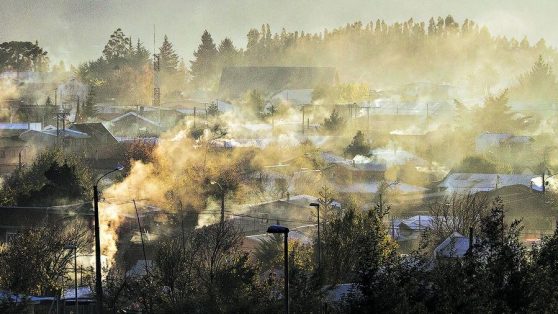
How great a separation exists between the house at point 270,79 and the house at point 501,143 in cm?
4841

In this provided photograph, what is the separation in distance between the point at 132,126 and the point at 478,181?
123 ft

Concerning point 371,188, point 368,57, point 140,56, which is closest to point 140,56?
point 140,56

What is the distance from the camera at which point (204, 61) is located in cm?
15612

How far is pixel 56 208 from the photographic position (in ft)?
148

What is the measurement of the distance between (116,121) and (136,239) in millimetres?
42812

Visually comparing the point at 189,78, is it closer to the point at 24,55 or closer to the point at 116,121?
the point at 24,55

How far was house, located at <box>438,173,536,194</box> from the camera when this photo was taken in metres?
58.0

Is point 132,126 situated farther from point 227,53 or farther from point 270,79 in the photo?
point 227,53

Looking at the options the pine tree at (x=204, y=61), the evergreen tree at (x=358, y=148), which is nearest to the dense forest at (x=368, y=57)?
the pine tree at (x=204, y=61)

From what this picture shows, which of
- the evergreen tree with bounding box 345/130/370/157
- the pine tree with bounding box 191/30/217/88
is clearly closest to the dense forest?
the pine tree with bounding box 191/30/217/88

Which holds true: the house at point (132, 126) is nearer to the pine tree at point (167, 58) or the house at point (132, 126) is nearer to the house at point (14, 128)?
the house at point (14, 128)

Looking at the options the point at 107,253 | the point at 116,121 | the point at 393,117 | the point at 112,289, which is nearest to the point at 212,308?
the point at 112,289

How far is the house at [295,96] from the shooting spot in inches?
4594

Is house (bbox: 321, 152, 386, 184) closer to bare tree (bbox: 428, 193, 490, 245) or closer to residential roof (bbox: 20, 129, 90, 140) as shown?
bare tree (bbox: 428, 193, 490, 245)
